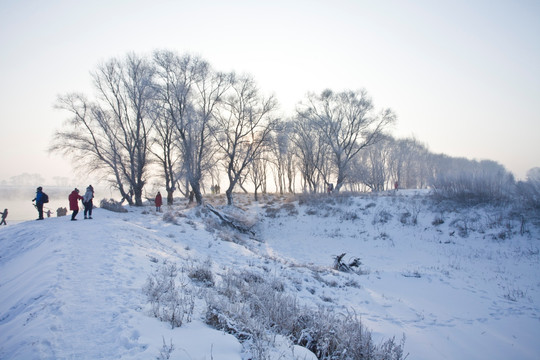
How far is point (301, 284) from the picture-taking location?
7430mm

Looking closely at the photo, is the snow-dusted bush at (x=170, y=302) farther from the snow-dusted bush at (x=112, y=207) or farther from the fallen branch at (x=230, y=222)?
the snow-dusted bush at (x=112, y=207)

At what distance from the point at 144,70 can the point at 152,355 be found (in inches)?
931

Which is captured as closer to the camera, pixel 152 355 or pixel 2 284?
pixel 152 355

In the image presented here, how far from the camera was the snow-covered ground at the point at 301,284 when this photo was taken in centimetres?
293

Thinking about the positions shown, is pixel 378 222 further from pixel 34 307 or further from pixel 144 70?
pixel 144 70

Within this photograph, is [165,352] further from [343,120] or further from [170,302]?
[343,120]

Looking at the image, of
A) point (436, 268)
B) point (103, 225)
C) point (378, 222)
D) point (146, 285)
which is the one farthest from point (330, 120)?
point (146, 285)

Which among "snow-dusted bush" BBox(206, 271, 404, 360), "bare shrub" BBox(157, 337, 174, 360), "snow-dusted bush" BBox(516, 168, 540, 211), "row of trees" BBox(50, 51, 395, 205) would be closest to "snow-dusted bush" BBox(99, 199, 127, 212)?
"row of trees" BBox(50, 51, 395, 205)

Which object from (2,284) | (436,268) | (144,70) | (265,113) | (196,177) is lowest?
(436,268)

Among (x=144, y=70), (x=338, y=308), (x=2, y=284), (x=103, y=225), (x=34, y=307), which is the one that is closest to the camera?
(x=34, y=307)

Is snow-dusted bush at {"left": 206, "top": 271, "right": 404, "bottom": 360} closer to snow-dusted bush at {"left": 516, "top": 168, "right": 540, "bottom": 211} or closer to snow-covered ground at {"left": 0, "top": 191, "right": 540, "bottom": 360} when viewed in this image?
snow-covered ground at {"left": 0, "top": 191, "right": 540, "bottom": 360}

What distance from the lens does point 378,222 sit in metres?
18.6

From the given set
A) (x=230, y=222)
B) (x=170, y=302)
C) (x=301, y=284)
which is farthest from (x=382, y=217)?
(x=170, y=302)

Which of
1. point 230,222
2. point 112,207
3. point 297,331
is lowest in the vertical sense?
point 230,222
